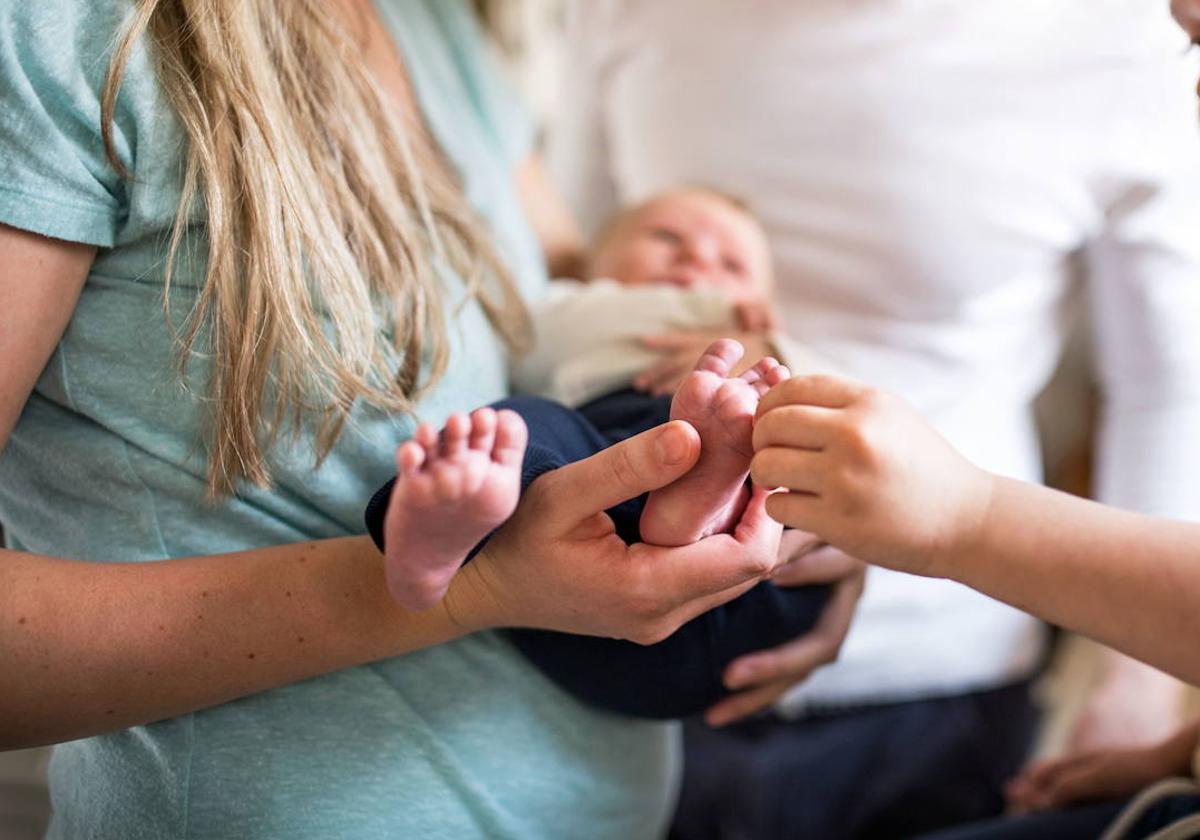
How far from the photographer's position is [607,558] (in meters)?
0.62

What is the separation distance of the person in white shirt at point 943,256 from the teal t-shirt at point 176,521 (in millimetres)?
481

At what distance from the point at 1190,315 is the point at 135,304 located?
37.6 inches

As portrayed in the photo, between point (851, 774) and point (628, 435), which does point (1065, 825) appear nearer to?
point (851, 774)

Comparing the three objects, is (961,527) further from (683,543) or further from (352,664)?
(352,664)

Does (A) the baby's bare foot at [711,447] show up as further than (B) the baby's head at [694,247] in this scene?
No

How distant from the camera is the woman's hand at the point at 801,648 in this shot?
2.66ft

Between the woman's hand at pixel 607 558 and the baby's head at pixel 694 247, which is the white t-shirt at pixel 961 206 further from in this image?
the woman's hand at pixel 607 558

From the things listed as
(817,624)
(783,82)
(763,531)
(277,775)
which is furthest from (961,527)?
(783,82)

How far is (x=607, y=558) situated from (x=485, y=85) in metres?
0.67

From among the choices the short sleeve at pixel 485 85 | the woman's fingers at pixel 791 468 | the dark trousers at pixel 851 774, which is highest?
the short sleeve at pixel 485 85

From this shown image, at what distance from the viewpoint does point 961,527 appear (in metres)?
0.57

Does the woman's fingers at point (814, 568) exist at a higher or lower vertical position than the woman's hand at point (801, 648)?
higher

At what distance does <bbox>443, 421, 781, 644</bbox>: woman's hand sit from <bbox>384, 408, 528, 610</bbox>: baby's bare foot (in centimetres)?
7

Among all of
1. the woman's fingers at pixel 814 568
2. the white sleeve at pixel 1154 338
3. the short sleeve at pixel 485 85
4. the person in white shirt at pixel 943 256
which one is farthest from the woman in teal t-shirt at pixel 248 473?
the white sleeve at pixel 1154 338
